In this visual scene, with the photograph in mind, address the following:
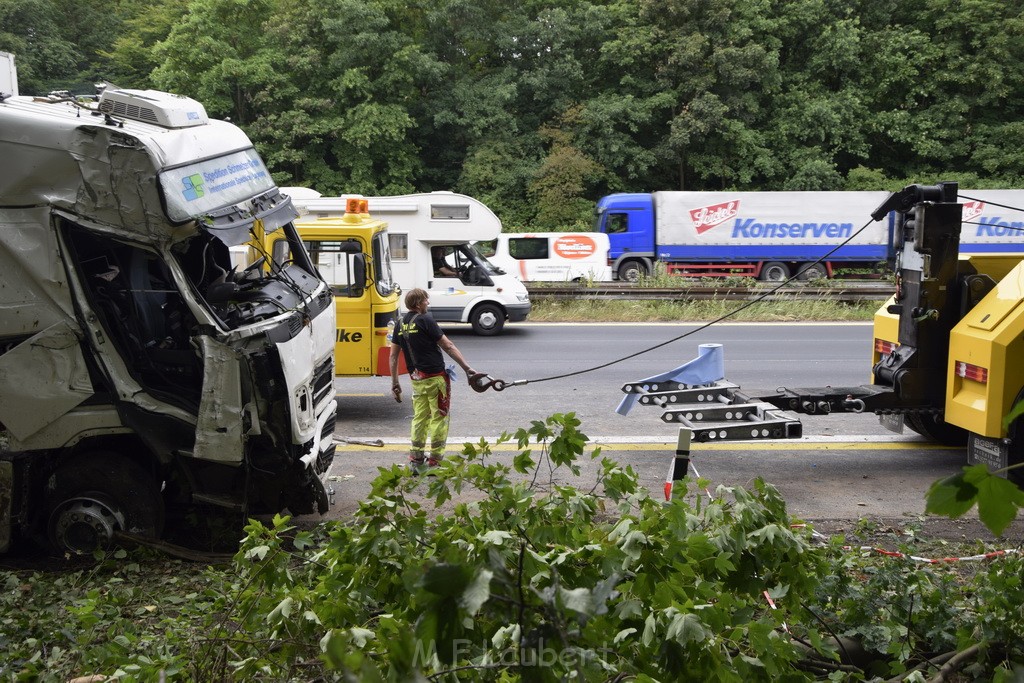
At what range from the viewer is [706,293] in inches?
850

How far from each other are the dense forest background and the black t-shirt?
27566 millimetres

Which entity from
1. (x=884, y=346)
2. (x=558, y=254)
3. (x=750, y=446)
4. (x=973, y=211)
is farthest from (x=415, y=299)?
(x=973, y=211)

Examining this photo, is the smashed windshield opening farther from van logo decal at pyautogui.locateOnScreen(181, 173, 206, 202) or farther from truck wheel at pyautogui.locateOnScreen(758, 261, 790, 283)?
truck wheel at pyautogui.locateOnScreen(758, 261, 790, 283)

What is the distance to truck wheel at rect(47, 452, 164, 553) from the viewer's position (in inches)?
248

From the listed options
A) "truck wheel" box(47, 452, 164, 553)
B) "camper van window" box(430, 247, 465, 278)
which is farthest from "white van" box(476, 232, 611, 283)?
"truck wheel" box(47, 452, 164, 553)

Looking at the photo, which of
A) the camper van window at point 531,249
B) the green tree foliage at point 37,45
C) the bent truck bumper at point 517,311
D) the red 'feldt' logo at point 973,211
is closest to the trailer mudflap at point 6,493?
the bent truck bumper at point 517,311

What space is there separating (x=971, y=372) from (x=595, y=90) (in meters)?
31.7

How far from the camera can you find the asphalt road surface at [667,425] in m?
8.40

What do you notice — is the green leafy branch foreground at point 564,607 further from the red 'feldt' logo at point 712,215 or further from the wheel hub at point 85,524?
the red 'feldt' logo at point 712,215

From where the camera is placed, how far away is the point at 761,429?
26.5 feet

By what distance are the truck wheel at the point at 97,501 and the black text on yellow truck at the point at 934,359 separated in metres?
4.09

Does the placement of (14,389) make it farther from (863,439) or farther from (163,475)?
(863,439)

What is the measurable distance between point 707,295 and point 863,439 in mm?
11750

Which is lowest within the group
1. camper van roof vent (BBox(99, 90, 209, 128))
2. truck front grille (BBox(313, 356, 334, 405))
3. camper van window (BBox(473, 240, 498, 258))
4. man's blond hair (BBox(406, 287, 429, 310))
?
camper van window (BBox(473, 240, 498, 258))
